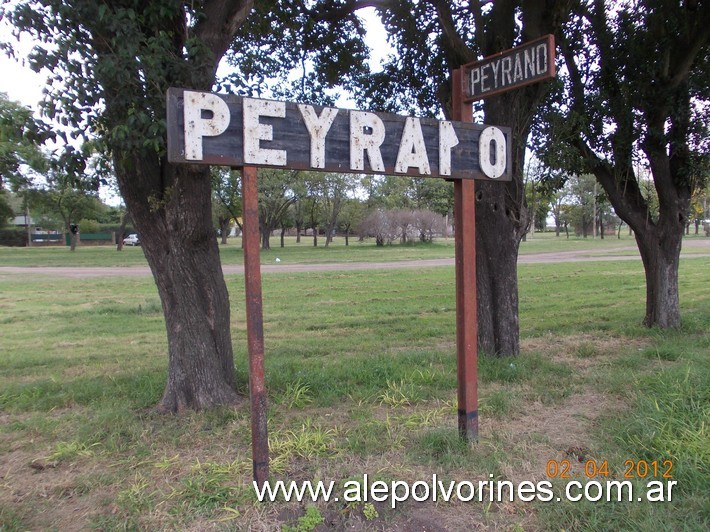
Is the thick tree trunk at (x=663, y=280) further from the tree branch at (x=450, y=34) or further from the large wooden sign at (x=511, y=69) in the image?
the large wooden sign at (x=511, y=69)

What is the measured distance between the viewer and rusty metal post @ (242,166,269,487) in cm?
320

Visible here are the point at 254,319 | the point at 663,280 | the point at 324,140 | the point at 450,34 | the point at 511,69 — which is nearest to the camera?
the point at 254,319

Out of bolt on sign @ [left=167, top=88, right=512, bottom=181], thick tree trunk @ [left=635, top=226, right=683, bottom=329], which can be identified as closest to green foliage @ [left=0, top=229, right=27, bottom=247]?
thick tree trunk @ [left=635, top=226, right=683, bottom=329]

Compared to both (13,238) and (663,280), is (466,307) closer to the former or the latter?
(663,280)

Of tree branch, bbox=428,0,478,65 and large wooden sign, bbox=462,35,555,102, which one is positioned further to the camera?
tree branch, bbox=428,0,478,65

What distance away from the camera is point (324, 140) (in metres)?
3.44

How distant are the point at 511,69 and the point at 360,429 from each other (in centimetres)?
303

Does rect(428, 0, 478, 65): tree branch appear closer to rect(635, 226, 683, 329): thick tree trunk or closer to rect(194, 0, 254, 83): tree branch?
rect(194, 0, 254, 83): tree branch

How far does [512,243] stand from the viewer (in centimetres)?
627

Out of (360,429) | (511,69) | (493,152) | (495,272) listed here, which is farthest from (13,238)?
(511,69)

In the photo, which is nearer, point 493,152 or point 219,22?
point 493,152

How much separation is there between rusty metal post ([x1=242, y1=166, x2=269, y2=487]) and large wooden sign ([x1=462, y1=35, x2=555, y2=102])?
2021mm

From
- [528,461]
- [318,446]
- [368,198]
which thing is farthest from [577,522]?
[368,198]

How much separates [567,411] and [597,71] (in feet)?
19.5
